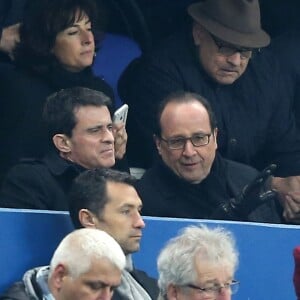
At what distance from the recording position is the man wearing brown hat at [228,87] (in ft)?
22.7

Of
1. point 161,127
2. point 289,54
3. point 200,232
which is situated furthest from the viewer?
point 289,54

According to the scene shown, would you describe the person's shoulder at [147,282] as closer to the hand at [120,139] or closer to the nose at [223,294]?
the nose at [223,294]

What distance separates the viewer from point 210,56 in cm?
695

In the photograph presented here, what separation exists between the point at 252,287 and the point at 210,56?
4.17ft

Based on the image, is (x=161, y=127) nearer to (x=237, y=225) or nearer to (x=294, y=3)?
(x=237, y=225)

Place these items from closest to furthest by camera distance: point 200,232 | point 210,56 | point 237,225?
point 200,232 → point 237,225 → point 210,56

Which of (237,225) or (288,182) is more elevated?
(288,182)

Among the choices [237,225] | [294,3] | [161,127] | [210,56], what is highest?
[294,3]

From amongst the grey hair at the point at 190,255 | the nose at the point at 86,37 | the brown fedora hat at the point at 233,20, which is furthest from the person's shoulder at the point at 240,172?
the grey hair at the point at 190,255

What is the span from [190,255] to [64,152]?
3.13 feet

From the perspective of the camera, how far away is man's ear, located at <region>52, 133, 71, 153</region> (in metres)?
6.12

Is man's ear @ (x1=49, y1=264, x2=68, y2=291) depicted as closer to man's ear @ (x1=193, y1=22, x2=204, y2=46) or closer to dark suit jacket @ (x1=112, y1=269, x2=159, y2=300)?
dark suit jacket @ (x1=112, y1=269, x2=159, y2=300)

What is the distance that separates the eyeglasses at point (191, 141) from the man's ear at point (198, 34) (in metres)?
0.76

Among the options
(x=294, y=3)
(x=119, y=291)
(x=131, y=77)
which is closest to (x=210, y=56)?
(x=131, y=77)
